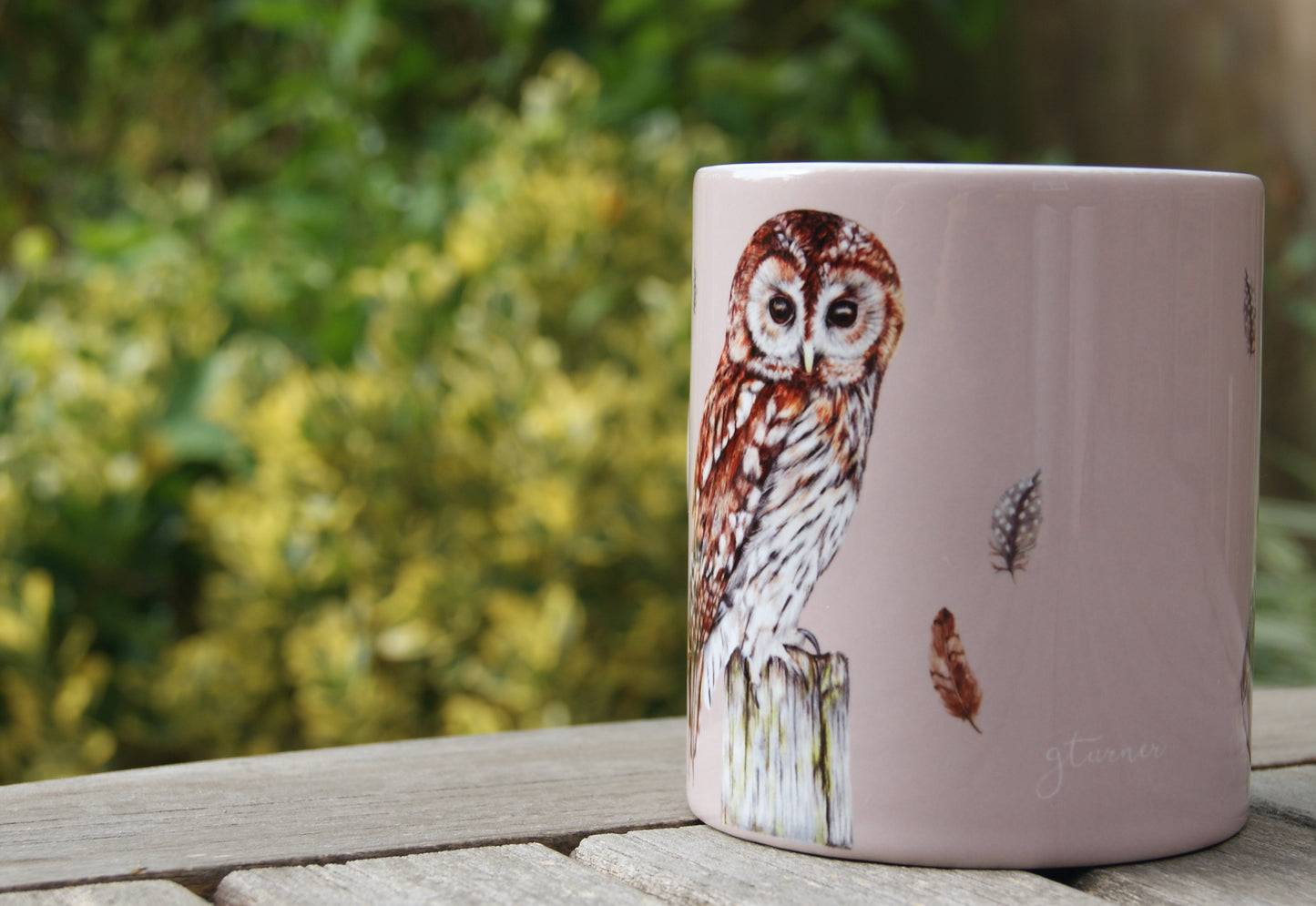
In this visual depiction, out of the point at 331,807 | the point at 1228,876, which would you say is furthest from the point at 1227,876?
the point at 331,807

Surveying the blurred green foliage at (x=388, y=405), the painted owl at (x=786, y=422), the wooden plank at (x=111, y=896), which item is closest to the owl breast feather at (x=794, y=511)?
the painted owl at (x=786, y=422)

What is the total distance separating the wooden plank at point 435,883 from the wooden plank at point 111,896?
2cm

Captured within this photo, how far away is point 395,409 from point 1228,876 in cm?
99

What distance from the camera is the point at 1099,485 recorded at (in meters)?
0.56

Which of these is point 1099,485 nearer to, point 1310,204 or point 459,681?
point 459,681

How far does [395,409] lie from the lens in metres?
1.38

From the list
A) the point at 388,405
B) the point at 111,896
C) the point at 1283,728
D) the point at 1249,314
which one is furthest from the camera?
the point at 388,405

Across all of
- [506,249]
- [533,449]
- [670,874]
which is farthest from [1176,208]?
[506,249]

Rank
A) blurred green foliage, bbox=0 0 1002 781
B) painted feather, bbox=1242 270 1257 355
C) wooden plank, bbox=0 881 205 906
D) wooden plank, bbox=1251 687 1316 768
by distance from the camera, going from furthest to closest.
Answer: blurred green foliage, bbox=0 0 1002 781 < wooden plank, bbox=1251 687 1316 768 < painted feather, bbox=1242 270 1257 355 < wooden plank, bbox=0 881 205 906

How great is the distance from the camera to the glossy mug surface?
0.55m

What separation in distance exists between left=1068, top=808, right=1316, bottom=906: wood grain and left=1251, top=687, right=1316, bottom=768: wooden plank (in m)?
0.14

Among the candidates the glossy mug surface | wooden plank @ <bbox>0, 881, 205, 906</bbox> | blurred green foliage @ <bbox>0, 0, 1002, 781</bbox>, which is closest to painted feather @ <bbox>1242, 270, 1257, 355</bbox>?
the glossy mug surface

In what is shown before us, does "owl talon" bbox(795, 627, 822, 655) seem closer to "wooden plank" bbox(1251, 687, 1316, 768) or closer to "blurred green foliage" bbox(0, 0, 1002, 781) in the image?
"wooden plank" bbox(1251, 687, 1316, 768)

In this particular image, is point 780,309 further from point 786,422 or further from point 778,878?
point 778,878
